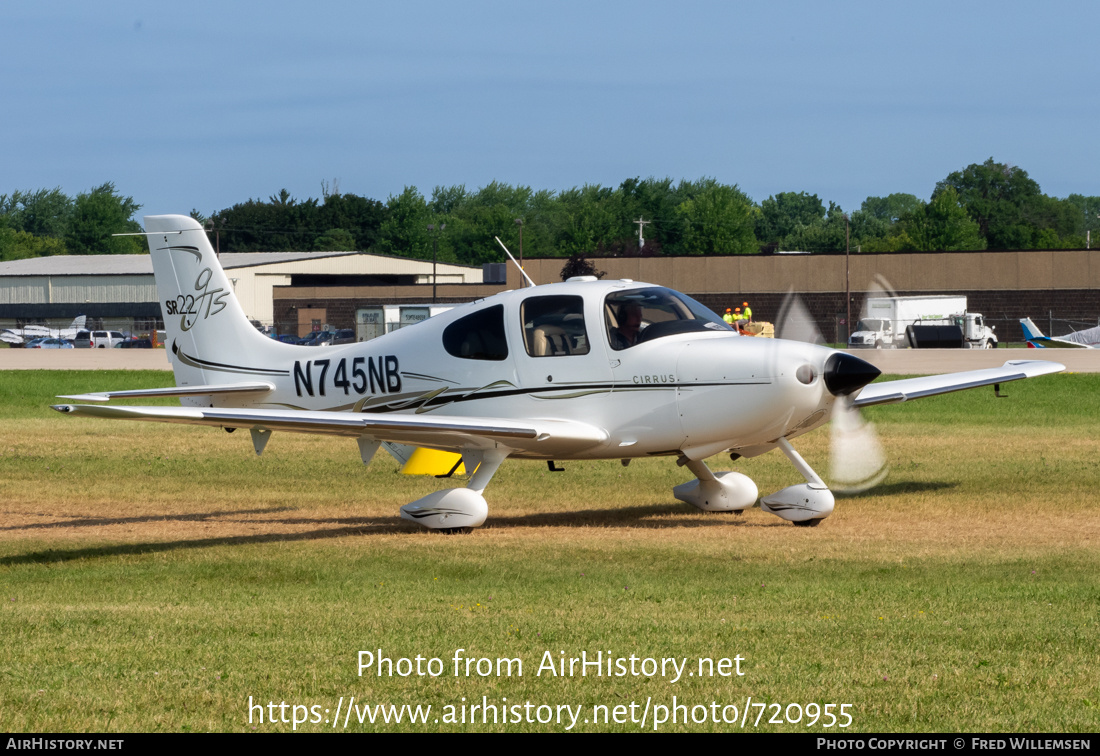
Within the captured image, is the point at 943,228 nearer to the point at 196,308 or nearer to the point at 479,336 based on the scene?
the point at 196,308

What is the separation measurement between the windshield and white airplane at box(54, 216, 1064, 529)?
0.01 meters

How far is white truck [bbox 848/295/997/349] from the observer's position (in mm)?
60062

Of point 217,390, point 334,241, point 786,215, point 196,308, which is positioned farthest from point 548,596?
point 786,215

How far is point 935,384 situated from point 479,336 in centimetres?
586

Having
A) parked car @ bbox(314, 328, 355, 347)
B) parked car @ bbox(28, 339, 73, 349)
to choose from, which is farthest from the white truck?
parked car @ bbox(28, 339, 73, 349)

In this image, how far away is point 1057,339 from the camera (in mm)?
54875

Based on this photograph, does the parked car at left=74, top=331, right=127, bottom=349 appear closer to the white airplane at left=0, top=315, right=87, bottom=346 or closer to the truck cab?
the white airplane at left=0, top=315, right=87, bottom=346

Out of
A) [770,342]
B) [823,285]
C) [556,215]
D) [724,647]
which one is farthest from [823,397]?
[556,215]

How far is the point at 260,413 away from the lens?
12.1 m

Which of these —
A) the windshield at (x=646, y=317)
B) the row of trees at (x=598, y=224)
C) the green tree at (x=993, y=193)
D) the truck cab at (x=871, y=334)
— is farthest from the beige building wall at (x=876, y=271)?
the green tree at (x=993, y=193)

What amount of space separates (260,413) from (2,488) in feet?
23.1

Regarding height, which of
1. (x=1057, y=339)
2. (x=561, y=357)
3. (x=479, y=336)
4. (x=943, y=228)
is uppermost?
(x=943, y=228)

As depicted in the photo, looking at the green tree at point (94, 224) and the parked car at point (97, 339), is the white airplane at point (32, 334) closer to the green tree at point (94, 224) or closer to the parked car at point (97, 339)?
the parked car at point (97, 339)

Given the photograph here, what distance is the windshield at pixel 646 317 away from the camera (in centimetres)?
1288
